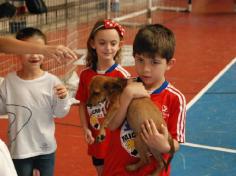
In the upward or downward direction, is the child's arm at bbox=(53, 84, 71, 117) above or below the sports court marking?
above

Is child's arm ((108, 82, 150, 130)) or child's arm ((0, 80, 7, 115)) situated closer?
child's arm ((108, 82, 150, 130))

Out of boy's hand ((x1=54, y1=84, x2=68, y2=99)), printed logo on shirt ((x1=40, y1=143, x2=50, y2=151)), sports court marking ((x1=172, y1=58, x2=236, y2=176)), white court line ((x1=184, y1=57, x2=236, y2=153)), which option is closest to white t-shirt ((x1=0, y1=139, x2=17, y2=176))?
boy's hand ((x1=54, y1=84, x2=68, y2=99))

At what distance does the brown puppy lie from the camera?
1933 millimetres

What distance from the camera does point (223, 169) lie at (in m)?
3.76

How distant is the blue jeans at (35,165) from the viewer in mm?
2697

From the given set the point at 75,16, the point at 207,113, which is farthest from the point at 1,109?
the point at 75,16

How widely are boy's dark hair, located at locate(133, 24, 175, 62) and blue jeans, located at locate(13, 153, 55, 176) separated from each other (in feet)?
3.41

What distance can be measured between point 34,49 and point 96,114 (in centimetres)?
80

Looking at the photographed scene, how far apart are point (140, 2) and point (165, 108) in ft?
33.0

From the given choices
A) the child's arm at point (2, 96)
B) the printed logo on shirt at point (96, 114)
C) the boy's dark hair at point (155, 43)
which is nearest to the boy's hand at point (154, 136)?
the boy's dark hair at point (155, 43)

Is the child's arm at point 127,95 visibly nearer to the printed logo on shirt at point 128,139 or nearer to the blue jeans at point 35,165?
the printed logo on shirt at point 128,139

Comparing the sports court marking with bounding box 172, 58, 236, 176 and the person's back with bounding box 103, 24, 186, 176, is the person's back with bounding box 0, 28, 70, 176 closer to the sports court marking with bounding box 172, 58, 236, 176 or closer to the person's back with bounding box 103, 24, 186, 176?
the person's back with bounding box 103, 24, 186, 176

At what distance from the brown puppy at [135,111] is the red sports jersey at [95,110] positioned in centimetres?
52

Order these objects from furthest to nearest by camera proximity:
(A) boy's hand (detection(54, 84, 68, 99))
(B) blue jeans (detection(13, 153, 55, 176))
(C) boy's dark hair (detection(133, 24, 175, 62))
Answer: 1. (B) blue jeans (detection(13, 153, 55, 176))
2. (A) boy's hand (detection(54, 84, 68, 99))
3. (C) boy's dark hair (detection(133, 24, 175, 62))
